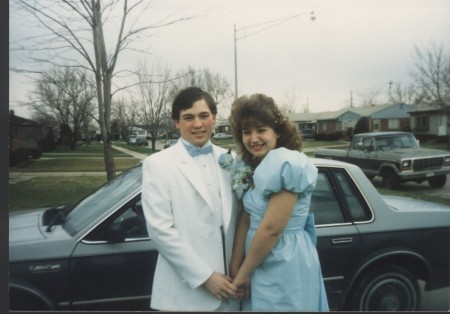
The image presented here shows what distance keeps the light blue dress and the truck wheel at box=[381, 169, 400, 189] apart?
3754 millimetres

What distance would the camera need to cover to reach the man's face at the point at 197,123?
1.87 meters

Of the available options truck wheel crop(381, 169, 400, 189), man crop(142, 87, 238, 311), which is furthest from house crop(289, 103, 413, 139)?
man crop(142, 87, 238, 311)

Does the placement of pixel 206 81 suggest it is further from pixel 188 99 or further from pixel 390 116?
pixel 390 116

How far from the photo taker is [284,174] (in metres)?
1.70

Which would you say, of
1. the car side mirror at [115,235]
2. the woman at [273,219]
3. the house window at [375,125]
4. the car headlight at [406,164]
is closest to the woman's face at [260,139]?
the woman at [273,219]

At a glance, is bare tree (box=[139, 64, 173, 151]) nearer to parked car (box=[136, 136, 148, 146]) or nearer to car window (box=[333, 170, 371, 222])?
parked car (box=[136, 136, 148, 146])

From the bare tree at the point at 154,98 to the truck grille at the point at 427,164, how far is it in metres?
3.03

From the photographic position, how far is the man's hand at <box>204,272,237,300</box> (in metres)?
1.85

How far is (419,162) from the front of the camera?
5387mm

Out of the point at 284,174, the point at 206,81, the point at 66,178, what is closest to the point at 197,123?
the point at 284,174

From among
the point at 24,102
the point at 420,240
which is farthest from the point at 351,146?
the point at 24,102

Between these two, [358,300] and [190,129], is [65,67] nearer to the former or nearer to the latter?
[190,129]

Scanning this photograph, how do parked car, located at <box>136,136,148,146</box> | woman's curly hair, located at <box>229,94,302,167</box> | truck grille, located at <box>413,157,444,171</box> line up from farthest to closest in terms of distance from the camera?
truck grille, located at <box>413,157,444,171</box> → parked car, located at <box>136,136,148,146</box> → woman's curly hair, located at <box>229,94,302,167</box>

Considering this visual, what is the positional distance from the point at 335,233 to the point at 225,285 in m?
1.07
